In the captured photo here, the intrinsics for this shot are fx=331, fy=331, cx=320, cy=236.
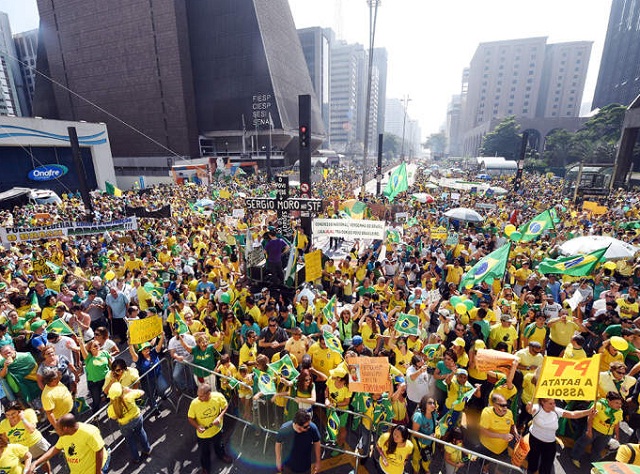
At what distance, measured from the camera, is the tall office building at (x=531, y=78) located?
118 meters

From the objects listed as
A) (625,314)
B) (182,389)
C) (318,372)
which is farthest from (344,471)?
(625,314)

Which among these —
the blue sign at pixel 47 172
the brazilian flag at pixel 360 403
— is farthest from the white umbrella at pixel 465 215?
the blue sign at pixel 47 172

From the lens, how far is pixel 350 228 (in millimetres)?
10125

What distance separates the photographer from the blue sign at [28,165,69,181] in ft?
100

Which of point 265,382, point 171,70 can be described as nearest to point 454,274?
point 265,382

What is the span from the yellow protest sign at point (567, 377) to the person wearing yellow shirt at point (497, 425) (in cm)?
47

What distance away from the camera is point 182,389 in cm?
625

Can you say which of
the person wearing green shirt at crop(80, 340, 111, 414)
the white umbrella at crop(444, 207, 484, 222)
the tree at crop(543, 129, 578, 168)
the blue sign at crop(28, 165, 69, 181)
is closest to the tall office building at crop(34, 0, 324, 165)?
the blue sign at crop(28, 165, 69, 181)

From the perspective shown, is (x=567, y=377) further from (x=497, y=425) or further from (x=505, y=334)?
(x=505, y=334)

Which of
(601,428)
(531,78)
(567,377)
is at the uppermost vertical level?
(531,78)

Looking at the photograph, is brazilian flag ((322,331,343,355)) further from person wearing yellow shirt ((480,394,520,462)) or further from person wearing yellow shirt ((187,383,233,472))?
person wearing yellow shirt ((480,394,520,462))

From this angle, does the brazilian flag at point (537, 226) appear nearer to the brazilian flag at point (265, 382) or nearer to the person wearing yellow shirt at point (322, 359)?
the person wearing yellow shirt at point (322, 359)

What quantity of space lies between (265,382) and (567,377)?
159 inches

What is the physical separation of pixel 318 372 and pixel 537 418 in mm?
3137
